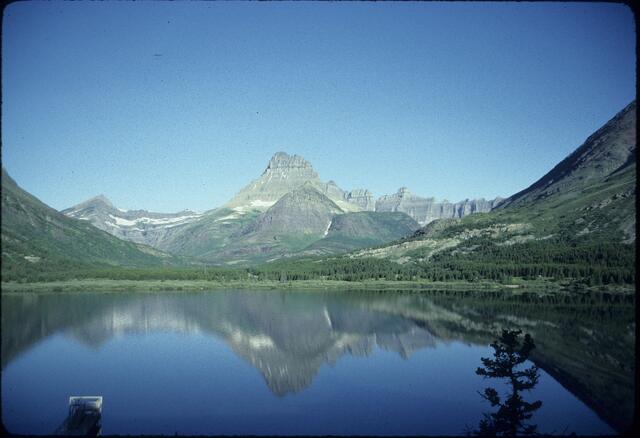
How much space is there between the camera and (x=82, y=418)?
25.1 metres

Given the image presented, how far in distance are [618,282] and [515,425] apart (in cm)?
10094

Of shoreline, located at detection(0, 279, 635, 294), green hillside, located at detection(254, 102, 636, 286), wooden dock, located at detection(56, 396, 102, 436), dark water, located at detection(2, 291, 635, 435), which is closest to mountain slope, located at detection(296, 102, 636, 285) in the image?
green hillside, located at detection(254, 102, 636, 286)

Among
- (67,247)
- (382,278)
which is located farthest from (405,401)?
(67,247)

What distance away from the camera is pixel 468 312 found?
82438 millimetres

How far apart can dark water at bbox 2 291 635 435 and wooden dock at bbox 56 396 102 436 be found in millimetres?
3576

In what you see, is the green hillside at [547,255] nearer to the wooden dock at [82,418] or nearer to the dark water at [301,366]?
the dark water at [301,366]

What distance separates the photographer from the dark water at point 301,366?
31.5 meters

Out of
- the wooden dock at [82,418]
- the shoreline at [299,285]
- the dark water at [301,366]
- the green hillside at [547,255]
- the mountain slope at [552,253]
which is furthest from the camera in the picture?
the green hillside at [547,255]

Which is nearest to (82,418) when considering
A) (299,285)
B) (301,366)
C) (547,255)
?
(301,366)

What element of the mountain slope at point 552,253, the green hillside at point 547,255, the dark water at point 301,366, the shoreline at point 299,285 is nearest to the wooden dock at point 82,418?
the dark water at point 301,366

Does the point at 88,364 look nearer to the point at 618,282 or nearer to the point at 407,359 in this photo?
the point at 407,359

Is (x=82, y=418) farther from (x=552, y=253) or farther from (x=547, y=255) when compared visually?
(x=552, y=253)

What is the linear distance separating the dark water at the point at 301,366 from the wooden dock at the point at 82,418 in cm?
358

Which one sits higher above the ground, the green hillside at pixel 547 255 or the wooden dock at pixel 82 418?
the green hillside at pixel 547 255
